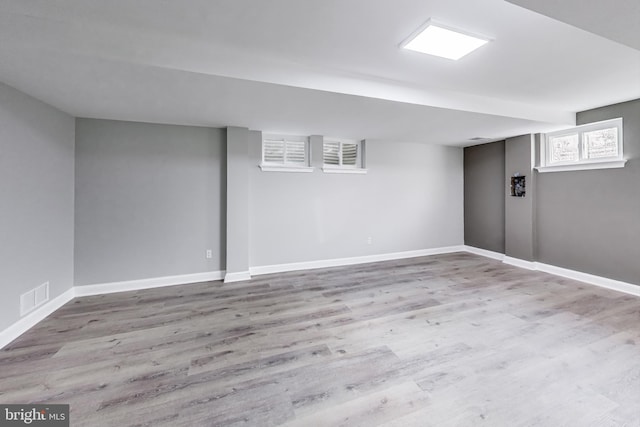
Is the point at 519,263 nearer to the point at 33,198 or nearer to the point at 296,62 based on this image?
the point at 296,62

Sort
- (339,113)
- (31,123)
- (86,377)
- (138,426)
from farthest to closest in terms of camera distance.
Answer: (339,113) < (31,123) < (86,377) < (138,426)

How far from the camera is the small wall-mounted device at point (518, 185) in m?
4.54

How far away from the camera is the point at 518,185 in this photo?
461 centimetres

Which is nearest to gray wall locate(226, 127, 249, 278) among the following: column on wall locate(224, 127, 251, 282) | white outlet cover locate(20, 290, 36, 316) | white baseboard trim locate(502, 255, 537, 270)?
column on wall locate(224, 127, 251, 282)

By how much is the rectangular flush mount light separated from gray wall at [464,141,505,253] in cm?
379

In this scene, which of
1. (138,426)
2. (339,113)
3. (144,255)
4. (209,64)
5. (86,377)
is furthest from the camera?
(144,255)

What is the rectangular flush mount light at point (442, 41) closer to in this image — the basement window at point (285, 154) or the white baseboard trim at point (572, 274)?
the basement window at point (285, 154)

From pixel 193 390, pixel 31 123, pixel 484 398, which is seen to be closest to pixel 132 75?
pixel 31 123

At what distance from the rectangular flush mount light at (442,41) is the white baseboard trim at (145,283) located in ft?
12.4

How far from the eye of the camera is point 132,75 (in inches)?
83.7

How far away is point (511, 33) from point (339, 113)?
1742mm

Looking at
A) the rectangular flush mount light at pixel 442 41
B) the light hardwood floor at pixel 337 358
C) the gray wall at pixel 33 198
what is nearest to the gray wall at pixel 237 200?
the light hardwood floor at pixel 337 358

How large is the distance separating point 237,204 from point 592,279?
5402 millimetres

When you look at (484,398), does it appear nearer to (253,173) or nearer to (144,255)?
(253,173)
